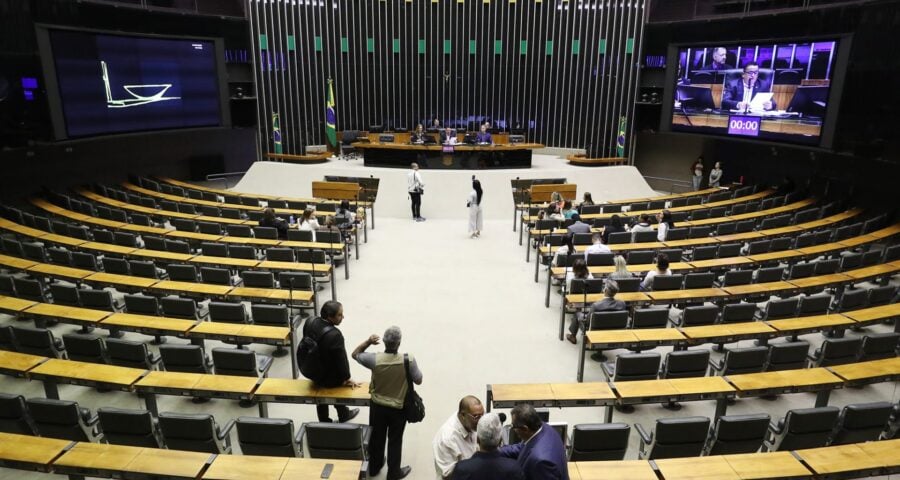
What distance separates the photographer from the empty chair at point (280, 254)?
8.57 meters

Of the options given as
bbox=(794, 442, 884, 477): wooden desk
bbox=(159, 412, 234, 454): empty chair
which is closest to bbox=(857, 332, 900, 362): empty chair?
bbox=(794, 442, 884, 477): wooden desk

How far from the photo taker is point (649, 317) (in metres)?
6.59

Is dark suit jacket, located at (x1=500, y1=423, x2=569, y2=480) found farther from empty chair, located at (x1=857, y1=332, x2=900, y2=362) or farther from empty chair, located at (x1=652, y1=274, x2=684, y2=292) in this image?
empty chair, located at (x1=652, y1=274, x2=684, y2=292)

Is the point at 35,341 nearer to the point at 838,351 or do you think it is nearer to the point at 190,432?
the point at 190,432

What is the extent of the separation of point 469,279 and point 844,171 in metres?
10.0

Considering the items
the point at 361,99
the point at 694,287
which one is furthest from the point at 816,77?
the point at 361,99

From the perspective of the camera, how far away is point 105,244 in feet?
30.4

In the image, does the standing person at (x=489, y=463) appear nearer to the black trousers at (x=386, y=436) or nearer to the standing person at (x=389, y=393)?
the standing person at (x=389, y=393)

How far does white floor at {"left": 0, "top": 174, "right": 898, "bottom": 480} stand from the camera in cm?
571

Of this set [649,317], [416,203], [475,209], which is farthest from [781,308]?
[416,203]

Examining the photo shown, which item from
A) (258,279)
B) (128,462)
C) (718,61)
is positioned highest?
(718,61)

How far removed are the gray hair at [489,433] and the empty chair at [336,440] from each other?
143 centimetres

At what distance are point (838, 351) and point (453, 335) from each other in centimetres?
444

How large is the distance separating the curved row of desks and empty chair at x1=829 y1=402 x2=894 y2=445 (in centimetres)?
400
